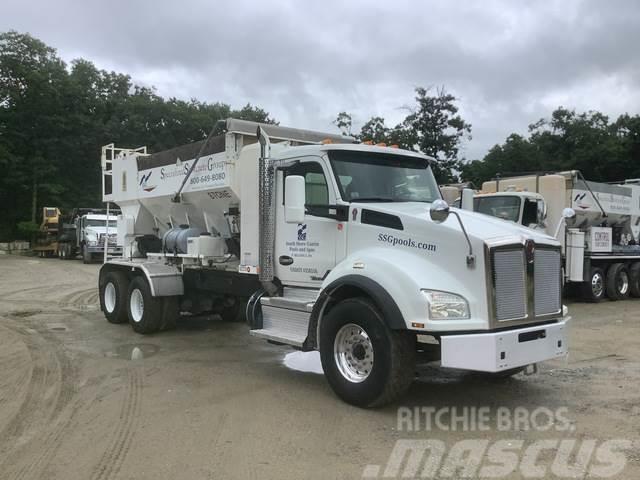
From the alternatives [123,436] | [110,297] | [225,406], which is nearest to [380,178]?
[225,406]

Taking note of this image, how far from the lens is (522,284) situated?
530 centimetres

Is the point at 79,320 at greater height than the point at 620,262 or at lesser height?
lesser

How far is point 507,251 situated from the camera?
518cm

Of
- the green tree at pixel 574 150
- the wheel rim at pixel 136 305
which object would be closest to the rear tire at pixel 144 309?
the wheel rim at pixel 136 305

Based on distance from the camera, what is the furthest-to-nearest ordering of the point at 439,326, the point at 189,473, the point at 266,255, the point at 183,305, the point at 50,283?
the point at 50,283 → the point at 183,305 → the point at 266,255 → the point at 439,326 → the point at 189,473

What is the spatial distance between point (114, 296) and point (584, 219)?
12.0m

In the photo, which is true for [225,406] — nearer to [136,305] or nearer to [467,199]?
[467,199]

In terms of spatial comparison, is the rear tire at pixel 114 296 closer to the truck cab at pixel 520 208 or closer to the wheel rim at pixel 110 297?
the wheel rim at pixel 110 297

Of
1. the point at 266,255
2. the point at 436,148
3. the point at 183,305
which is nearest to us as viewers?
the point at 266,255

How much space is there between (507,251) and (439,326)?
96 centimetres

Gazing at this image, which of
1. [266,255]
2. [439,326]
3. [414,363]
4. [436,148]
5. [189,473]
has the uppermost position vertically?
[436,148]

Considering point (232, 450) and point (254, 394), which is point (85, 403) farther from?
point (232, 450)

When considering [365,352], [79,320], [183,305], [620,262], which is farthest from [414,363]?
[620,262]

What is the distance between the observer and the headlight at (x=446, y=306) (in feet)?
16.5
